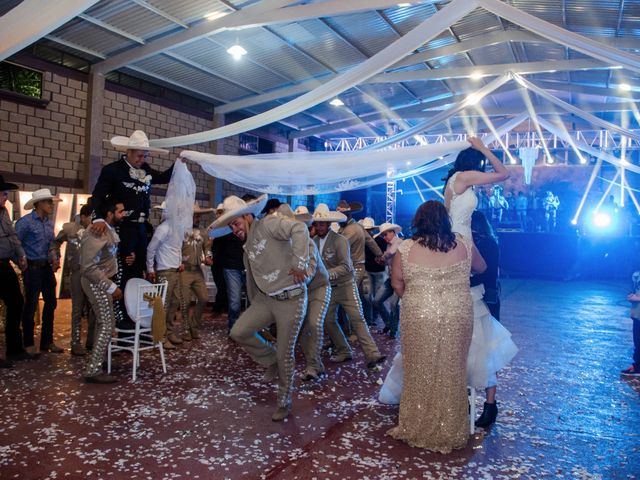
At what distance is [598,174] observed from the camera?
64.2ft

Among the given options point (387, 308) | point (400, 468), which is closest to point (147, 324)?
point (400, 468)

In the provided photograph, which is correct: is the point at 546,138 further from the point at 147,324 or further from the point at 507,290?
the point at 147,324

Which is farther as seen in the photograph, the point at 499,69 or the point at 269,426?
the point at 499,69

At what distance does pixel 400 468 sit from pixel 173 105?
11.2 metres

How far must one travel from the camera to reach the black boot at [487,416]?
3.68m

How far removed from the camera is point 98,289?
461 centimetres

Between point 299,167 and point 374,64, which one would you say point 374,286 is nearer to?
point 299,167

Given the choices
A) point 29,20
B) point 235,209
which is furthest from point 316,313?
point 29,20

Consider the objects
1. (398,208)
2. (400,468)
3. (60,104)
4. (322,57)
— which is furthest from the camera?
(398,208)

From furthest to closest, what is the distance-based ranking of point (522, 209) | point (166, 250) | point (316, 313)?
point (522, 209), point (166, 250), point (316, 313)

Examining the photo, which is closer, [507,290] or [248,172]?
[248,172]

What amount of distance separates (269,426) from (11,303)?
305 cm

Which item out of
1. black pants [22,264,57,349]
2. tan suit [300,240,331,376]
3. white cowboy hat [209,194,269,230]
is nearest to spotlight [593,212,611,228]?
tan suit [300,240,331,376]

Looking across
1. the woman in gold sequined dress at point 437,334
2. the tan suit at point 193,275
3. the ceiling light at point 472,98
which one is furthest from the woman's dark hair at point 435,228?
the ceiling light at point 472,98
